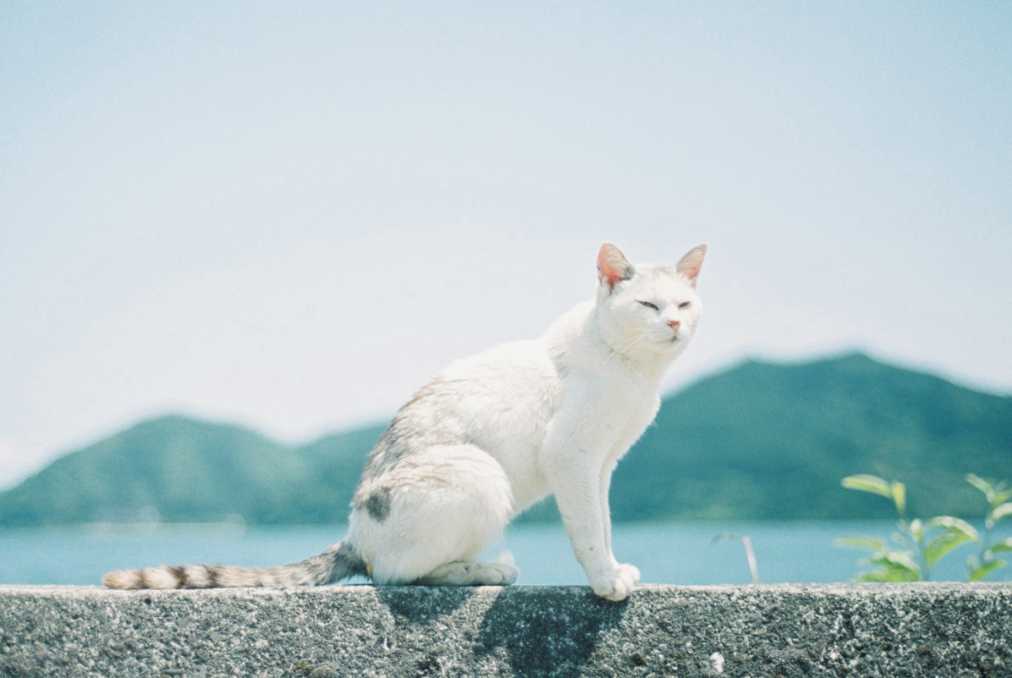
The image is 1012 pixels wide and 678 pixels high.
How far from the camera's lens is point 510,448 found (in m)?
3.15

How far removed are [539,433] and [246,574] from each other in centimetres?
111

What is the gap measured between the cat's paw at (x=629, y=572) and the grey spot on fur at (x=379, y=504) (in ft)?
2.63

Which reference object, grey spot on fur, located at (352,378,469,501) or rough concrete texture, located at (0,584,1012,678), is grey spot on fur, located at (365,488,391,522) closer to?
grey spot on fur, located at (352,378,469,501)

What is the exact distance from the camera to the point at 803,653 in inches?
106

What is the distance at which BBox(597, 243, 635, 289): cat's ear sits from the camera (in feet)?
10.7

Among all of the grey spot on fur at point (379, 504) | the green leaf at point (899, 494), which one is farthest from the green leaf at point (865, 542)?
the grey spot on fur at point (379, 504)

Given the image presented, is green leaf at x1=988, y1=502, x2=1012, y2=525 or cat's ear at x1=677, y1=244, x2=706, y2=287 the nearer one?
cat's ear at x1=677, y1=244, x2=706, y2=287

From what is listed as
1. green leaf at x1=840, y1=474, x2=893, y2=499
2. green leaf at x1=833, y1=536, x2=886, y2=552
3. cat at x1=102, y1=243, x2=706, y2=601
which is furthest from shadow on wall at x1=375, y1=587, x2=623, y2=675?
green leaf at x1=833, y1=536, x2=886, y2=552

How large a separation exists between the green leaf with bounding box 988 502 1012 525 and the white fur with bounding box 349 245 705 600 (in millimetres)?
2139

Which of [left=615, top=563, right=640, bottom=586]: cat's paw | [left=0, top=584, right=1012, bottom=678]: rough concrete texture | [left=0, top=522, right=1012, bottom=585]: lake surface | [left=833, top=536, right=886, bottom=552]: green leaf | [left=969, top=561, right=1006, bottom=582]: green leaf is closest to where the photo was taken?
[left=0, top=584, right=1012, bottom=678]: rough concrete texture

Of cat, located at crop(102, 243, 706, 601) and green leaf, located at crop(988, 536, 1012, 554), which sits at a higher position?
cat, located at crop(102, 243, 706, 601)

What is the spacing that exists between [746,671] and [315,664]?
132 centimetres

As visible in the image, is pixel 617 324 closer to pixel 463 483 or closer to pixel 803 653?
A: pixel 463 483

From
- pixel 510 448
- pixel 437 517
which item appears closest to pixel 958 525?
pixel 510 448
